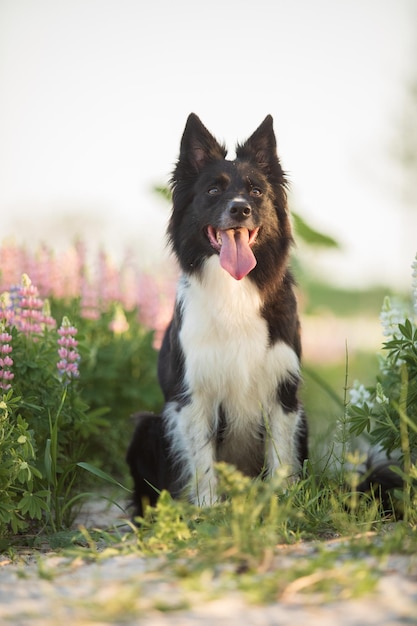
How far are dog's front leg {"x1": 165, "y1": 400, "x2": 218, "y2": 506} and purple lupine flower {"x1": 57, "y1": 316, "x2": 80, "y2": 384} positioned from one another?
0.60m

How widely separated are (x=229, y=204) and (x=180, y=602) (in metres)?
2.22

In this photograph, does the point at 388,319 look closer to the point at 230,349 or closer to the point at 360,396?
the point at 360,396

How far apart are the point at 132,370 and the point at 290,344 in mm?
2219

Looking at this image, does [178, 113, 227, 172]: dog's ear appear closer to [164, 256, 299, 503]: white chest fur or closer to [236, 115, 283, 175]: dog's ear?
[236, 115, 283, 175]: dog's ear

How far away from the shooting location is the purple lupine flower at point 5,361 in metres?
3.75

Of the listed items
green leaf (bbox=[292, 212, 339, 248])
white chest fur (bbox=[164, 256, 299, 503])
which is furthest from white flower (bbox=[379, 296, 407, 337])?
green leaf (bbox=[292, 212, 339, 248])

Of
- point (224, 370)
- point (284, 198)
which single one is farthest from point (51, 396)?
point (284, 198)

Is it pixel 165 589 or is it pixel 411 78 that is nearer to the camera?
pixel 165 589

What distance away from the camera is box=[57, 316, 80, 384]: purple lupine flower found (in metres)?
4.04

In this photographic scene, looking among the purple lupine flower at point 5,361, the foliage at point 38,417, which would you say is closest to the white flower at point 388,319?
the foliage at point 38,417

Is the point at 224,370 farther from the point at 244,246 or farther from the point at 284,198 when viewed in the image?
the point at 284,198

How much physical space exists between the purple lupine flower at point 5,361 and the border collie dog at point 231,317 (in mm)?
899

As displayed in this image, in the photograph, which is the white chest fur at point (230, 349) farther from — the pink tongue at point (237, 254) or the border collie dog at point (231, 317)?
the pink tongue at point (237, 254)

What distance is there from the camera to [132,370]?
6035 millimetres
